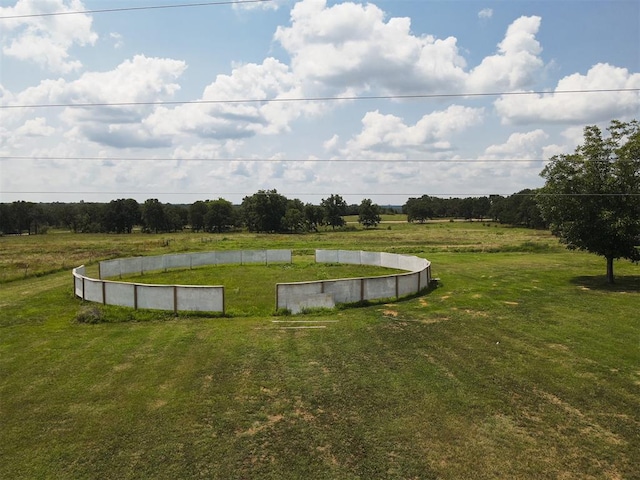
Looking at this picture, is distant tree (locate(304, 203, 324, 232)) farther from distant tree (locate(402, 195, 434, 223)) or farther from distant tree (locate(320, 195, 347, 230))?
distant tree (locate(402, 195, 434, 223))

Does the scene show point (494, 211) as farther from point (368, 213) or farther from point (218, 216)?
point (218, 216)

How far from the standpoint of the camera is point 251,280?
1033 inches

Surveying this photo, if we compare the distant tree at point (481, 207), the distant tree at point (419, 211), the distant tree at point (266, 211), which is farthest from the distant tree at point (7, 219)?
the distant tree at point (481, 207)

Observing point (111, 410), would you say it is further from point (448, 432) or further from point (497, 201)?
point (497, 201)

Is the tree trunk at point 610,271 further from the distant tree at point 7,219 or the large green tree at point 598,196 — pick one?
the distant tree at point 7,219

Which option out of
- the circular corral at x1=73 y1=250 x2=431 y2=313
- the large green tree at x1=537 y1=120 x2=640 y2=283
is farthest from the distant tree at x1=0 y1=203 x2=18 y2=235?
the large green tree at x1=537 y1=120 x2=640 y2=283

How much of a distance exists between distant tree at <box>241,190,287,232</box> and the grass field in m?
88.2

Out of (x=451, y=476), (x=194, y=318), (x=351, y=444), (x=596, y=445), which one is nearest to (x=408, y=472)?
(x=451, y=476)

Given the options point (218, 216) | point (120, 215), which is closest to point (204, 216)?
point (218, 216)

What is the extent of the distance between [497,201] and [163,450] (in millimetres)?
140143

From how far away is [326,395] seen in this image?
9.56m

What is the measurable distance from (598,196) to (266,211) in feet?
289

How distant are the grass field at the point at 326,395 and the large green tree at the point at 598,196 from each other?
5970 mm

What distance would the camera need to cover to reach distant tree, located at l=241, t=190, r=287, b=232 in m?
105
